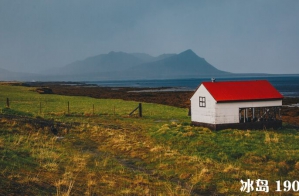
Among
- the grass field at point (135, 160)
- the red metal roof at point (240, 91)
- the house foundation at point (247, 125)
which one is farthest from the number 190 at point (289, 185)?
the red metal roof at point (240, 91)

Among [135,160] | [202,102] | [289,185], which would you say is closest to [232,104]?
[202,102]

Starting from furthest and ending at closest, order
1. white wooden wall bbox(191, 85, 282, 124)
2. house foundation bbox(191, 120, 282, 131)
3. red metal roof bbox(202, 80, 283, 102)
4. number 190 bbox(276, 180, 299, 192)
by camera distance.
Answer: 1. red metal roof bbox(202, 80, 283, 102)
2. white wooden wall bbox(191, 85, 282, 124)
3. house foundation bbox(191, 120, 282, 131)
4. number 190 bbox(276, 180, 299, 192)

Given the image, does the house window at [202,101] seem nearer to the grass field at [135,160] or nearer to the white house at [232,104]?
the white house at [232,104]

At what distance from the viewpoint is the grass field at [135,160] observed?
15531 millimetres

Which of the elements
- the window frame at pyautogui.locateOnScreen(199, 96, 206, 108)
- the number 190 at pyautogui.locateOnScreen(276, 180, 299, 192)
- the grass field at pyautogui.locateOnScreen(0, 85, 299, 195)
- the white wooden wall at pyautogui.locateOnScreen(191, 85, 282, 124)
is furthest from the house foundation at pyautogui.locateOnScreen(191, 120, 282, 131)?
the number 190 at pyautogui.locateOnScreen(276, 180, 299, 192)

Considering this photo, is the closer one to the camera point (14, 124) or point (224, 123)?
point (14, 124)

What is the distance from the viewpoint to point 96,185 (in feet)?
51.5

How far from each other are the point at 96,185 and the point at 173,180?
13.3 ft

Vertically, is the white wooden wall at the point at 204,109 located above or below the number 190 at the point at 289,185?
above

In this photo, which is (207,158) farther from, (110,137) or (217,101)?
(217,101)

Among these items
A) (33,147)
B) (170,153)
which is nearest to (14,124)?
(33,147)

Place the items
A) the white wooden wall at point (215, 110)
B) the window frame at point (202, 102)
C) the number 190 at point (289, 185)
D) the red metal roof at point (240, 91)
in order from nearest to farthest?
the number 190 at point (289, 185), the white wooden wall at point (215, 110), the red metal roof at point (240, 91), the window frame at point (202, 102)

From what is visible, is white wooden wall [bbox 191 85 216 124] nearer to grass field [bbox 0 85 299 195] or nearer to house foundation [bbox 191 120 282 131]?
house foundation [bbox 191 120 282 131]

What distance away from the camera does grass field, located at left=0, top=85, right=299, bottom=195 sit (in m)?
15.5
